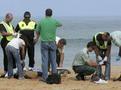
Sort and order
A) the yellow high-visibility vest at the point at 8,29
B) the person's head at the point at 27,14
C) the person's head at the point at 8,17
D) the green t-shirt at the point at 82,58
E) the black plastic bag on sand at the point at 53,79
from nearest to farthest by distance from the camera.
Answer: the black plastic bag on sand at the point at 53,79
the green t-shirt at the point at 82,58
the person's head at the point at 8,17
the yellow high-visibility vest at the point at 8,29
the person's head at the point at 27,14

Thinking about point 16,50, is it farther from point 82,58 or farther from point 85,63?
point 85,63

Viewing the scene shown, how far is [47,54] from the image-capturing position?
15180mm

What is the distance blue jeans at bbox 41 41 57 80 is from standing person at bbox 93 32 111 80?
1133 mm

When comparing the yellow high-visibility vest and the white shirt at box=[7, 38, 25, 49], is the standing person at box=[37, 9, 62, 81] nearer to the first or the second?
the white shirt at box=[7, 38, 25, 49]

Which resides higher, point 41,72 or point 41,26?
point 41,26

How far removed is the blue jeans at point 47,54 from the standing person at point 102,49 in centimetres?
113

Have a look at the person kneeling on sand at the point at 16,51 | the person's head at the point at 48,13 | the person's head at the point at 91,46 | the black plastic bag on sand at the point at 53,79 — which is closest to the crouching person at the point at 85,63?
the person's head at the point at 91,46

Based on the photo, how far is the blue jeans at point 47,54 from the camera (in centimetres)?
1512

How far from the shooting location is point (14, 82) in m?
15.1

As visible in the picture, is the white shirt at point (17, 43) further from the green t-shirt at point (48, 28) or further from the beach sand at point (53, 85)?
the beach sand at point (53, 85)

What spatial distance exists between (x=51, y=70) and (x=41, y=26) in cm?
130

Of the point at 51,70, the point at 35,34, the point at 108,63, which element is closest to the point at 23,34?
the point at 35,34

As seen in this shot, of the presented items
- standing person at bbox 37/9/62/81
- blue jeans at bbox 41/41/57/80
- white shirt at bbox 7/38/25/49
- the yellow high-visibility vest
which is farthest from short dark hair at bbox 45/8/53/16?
the yellow high-visibility vest

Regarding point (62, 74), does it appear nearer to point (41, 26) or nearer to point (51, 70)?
point (51, 70)
